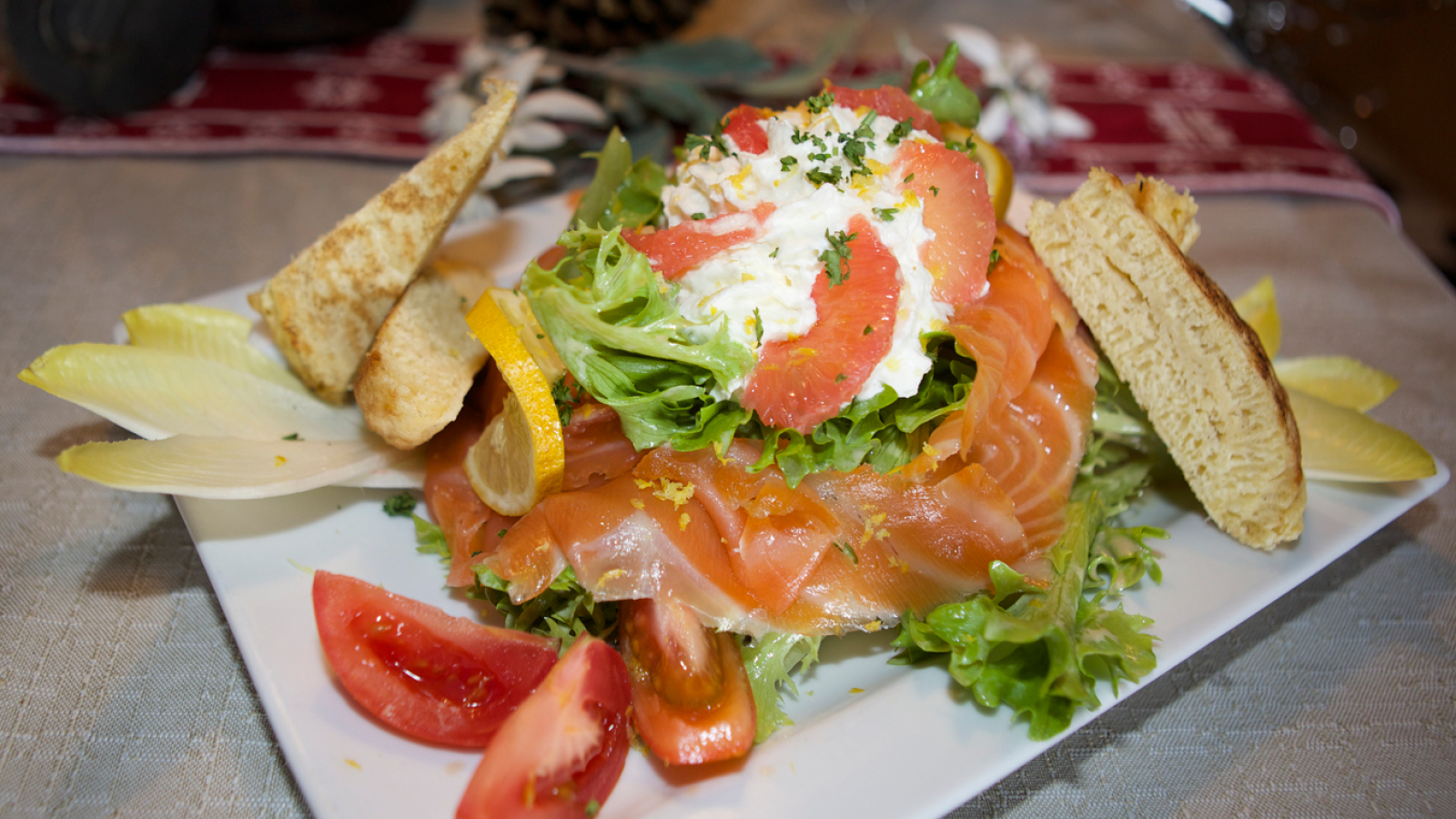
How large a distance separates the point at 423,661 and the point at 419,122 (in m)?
2.87

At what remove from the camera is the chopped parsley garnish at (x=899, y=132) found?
1.94 m

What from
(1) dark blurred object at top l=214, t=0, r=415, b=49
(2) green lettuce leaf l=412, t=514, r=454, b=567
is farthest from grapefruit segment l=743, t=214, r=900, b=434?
(1) dark blurred object at top l=214, t=0, r=415, b=49

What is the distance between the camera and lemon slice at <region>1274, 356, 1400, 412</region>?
2.19 metres

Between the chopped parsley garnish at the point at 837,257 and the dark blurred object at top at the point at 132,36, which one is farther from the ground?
the chopped parsley garnish at the point at 837,257

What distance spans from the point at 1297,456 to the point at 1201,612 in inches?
17.1

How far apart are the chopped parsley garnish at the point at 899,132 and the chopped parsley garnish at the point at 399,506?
1.38m

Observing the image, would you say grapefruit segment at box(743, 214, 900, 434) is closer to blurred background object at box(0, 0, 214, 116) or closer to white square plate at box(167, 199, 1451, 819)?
white square plate at box(167, 199, 1451, 819)

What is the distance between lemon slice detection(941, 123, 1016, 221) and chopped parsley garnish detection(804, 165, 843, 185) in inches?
20.3

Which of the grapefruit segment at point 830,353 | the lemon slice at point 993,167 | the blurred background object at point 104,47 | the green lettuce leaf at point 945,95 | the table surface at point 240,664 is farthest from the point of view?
the blurred background object at point 104,47

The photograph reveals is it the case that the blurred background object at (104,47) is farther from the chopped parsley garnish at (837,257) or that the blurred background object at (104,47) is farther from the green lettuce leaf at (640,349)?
the chopped parsley garnish at (837,257)

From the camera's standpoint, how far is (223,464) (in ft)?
5.75

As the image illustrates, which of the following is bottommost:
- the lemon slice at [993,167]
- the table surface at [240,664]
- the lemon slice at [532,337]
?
the table surface at [240,664]

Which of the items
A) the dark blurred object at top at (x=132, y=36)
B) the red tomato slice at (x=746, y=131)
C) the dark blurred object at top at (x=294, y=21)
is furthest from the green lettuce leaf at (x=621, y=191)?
the dark blurred object at top at (x=294, y=21)

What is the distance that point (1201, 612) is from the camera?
168 centimetres
